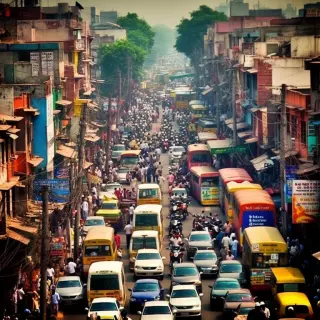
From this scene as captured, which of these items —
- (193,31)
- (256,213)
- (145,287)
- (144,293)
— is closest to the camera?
(144,293)

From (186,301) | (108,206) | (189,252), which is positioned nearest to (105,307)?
Answer: (186,301)

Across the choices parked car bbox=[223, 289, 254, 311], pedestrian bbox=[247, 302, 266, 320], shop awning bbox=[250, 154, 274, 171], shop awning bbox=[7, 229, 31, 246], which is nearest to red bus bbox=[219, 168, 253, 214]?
shop awning bbox=[250, 154, 274, 171]

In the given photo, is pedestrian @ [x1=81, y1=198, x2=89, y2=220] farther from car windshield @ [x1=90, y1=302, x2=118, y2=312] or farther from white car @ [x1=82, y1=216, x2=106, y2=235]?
car windshield @ [x1=90, y1=302, x2=118, y2=312]

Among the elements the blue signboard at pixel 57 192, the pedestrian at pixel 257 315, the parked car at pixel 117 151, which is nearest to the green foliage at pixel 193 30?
the parked car at pixel 117 151

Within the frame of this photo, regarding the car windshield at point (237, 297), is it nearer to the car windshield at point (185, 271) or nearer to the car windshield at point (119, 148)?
the car windshield at point (185, 271)

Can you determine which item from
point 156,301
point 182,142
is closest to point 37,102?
point 156,301

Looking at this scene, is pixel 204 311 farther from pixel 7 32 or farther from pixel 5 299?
pixel 7 32

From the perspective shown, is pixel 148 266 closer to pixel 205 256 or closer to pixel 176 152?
pixel 205 256
